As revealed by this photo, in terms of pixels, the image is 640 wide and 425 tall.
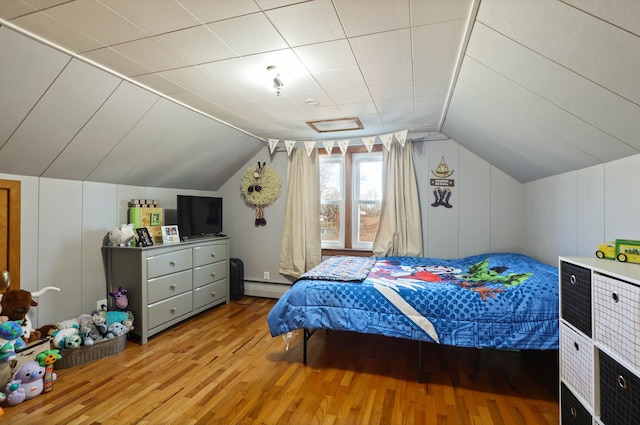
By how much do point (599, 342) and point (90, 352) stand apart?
351cm

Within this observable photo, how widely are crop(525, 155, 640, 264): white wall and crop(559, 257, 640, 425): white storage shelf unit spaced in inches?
20.1

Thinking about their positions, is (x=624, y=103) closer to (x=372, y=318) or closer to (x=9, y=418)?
(x=372, y=318)

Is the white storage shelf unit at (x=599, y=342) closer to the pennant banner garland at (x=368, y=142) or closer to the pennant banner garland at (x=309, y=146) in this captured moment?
the pennant banner garland at (x=368, y=142)

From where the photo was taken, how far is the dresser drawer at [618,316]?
124 cm

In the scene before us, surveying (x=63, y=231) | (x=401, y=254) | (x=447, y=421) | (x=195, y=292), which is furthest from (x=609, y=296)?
(x=63, y=231)

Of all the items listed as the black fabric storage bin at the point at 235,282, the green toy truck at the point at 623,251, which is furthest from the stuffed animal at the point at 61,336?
the green toy truck at the point at 623,251

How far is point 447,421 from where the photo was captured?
1894 millimetres

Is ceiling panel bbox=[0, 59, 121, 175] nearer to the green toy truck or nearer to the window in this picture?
the window

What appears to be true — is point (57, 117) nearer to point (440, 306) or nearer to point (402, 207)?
point (440, 306)

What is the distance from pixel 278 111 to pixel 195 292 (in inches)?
91.1

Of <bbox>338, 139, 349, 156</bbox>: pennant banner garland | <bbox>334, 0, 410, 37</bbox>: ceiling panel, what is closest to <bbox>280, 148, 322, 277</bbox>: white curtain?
<bbox>338, 139, 349, 156</bbox>: pennant banner garland

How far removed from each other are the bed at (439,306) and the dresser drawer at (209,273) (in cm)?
155

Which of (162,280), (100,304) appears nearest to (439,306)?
(162,280)

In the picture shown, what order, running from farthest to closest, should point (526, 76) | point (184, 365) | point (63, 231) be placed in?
point (63, 231)
point (184, 365)
point (526, 76)
